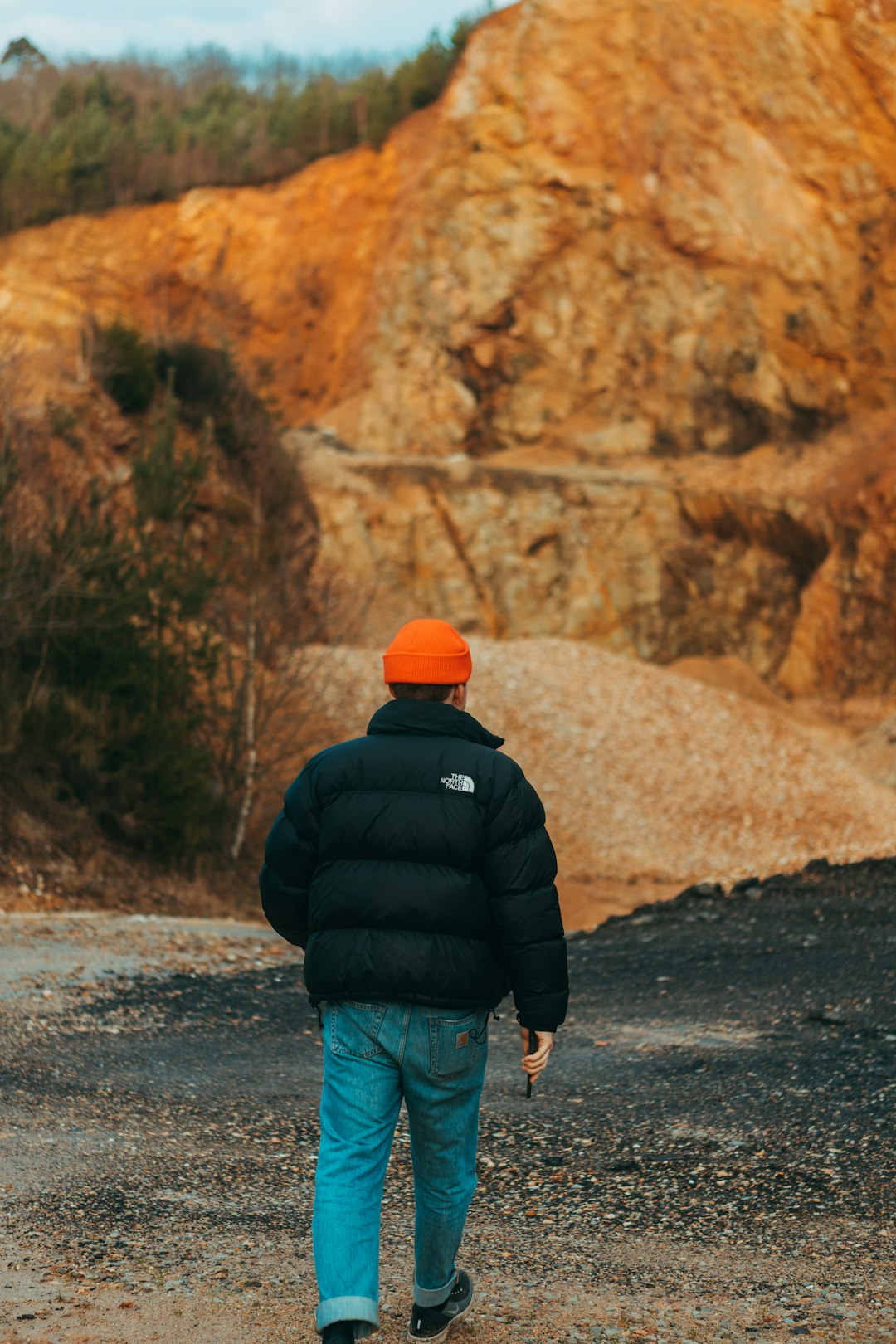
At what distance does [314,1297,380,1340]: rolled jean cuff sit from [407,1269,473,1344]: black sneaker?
35 cm

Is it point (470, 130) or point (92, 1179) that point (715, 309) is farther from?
point (92, 1179)

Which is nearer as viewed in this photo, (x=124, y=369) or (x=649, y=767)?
(x=649, y=767)

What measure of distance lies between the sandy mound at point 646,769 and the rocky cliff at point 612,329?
357 inches

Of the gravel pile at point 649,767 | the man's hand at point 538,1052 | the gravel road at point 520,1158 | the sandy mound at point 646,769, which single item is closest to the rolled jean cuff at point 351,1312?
A: the gravel road at point 520,1158

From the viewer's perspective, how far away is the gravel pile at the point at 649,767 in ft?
60.3

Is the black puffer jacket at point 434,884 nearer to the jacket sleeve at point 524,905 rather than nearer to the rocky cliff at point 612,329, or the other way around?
the jacket sleeve at point 524,905

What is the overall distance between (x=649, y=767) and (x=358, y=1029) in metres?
17.8

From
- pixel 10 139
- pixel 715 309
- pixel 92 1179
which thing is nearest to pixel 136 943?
pixel 92 1179

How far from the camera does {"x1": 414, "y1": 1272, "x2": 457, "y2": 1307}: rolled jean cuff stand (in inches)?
131

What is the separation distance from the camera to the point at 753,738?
72.5 ft

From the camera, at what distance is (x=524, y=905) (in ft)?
10.1

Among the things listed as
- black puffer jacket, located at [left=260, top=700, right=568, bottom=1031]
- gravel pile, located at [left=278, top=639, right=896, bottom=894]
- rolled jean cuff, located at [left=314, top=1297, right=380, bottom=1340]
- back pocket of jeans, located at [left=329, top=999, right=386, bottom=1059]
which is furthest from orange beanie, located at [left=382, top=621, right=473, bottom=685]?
gravel pile, located at [left=278, top=639, right=896, bottom=894]

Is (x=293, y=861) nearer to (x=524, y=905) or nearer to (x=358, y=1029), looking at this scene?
(x=358, y=1029)

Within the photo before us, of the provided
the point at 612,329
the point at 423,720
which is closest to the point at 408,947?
the point at 423,720
